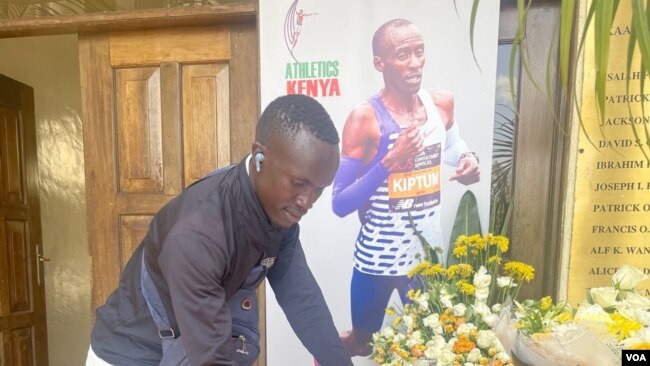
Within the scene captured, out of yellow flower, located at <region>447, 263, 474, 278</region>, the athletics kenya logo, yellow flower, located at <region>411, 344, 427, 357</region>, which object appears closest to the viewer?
yellow flower, located at <region>411, 344, 427, 357</region>

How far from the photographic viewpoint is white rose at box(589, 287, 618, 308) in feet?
2.46

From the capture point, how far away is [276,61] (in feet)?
5.11

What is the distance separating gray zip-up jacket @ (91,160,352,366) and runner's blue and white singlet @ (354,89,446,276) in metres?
0.57

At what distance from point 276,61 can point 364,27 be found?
0.39 metres

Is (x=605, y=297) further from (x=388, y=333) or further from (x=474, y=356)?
(x=388, y=333)

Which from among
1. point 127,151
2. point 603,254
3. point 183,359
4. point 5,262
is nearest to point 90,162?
point 127,151

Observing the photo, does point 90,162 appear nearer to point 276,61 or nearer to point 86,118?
point 86,118

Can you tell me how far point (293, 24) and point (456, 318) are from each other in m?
1.26

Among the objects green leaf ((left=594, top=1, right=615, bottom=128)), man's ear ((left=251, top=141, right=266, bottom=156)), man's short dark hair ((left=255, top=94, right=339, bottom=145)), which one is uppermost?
green leaf ((left=594, top=1, right=615, bottom=128))

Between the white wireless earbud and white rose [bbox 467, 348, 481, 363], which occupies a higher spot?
the white wireless earbud

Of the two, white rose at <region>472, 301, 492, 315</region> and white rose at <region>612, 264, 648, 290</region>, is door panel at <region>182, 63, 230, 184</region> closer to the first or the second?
white rose at <region>472, 301, 492, 315</region>

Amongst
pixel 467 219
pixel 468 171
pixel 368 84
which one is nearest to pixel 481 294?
pixel 467 219

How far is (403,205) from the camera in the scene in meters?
1.52

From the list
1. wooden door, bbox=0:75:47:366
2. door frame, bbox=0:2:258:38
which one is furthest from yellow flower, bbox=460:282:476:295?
wooden door, bbox=0:75:47:366
